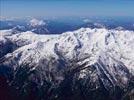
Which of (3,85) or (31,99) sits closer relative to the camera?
(3,85)

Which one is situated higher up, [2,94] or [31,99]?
[2,94]

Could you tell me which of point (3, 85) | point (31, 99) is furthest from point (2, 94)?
point (31, 99)

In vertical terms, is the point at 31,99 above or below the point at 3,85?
below

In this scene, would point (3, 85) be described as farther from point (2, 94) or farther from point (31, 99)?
point (31, 99)

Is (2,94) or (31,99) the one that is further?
(31,99)
